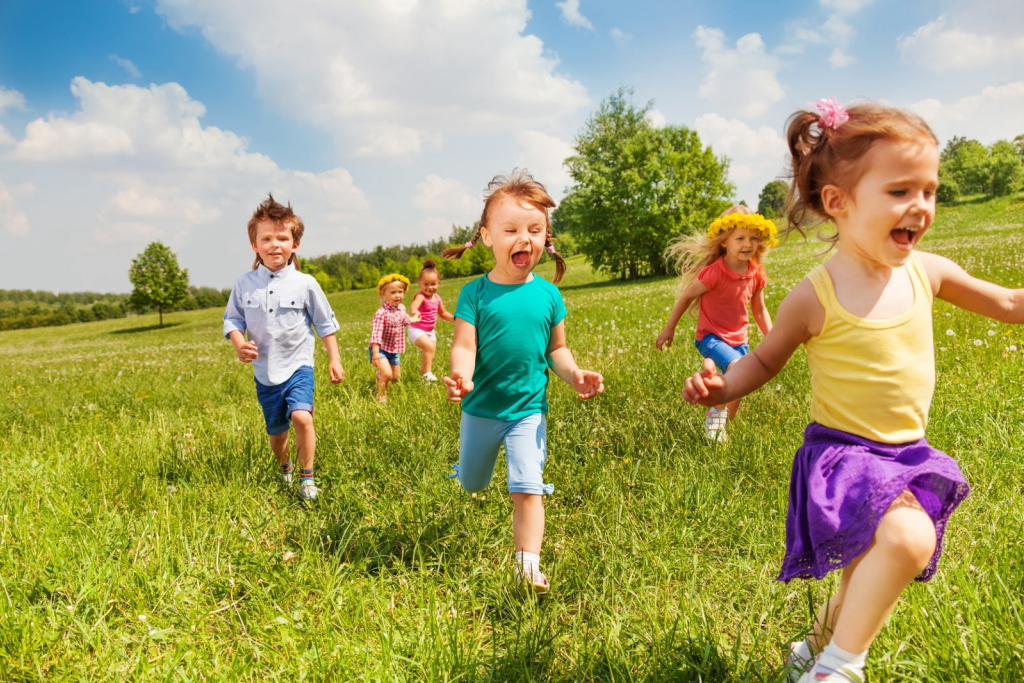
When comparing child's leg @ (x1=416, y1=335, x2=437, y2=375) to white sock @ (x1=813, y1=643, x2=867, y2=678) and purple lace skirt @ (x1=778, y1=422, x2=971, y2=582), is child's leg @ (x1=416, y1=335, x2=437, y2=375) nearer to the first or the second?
purple lace skirt @ (x1=778, y1=422, x2=971, y2=582)

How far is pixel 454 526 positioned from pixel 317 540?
2.65 feet

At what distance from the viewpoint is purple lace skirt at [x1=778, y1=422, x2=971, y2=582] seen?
2.01m

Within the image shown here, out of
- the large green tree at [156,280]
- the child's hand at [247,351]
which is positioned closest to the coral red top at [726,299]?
the child's hand at [247,351]

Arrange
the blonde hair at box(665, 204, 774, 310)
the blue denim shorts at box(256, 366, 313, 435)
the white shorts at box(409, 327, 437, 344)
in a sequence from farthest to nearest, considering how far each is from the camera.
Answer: the white shorts at box(409, 327, 437, 344) → the blonde hair at box(665, 204, 774, 310) → the blue denim shorts at box(256, 366, 313, 435)

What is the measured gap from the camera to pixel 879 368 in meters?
2.15

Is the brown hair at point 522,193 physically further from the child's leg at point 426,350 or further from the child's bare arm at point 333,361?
the child's leg at point 426,350

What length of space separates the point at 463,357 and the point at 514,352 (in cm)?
27

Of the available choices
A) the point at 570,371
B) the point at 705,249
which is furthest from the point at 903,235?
the point at 705,249

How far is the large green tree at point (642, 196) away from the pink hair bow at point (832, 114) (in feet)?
134

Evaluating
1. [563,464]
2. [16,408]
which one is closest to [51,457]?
[16,408]

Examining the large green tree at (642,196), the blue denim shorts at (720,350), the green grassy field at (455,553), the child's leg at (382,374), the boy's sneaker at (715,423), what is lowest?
the green grassy field at (455,553)

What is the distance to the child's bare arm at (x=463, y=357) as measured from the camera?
10.7ft

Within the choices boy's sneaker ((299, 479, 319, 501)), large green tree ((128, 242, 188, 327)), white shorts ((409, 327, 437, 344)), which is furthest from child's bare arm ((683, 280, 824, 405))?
large green tree ((128, 242, 188, 327))

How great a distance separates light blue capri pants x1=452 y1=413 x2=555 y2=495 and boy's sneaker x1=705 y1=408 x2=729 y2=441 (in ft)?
6.37
